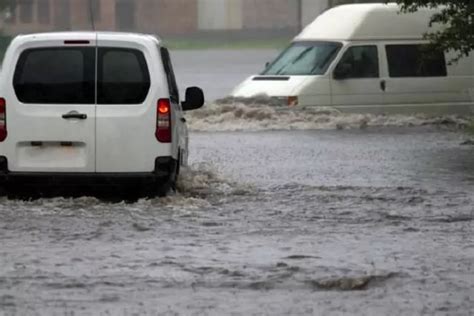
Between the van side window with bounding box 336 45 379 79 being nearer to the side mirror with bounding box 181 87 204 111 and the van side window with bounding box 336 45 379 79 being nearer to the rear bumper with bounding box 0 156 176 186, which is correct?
the side mirror with bounding box 181 87 204 111

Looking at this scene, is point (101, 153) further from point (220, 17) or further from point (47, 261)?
point (220, 17)

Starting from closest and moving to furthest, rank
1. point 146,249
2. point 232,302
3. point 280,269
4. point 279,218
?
point 232,302
point 280,269
point 146,249
point 279,218

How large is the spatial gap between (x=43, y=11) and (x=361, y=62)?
49.9 metres

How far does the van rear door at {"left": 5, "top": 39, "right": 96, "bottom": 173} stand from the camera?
13.7 m

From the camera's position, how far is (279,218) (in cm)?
1366

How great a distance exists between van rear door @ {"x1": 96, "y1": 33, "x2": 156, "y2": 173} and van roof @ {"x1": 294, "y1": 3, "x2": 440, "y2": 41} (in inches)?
473

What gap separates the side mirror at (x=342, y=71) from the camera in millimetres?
25047

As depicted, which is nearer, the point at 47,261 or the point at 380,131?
the point at 47,261

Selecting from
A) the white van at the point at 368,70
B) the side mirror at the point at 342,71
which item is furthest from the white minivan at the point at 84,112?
the side mirror at the point at 342,71

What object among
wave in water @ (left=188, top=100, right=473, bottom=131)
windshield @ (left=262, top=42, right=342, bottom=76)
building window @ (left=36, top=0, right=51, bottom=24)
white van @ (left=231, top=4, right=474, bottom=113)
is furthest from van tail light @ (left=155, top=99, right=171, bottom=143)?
building window @ (left=36, top=0, right=51, bottom=24)

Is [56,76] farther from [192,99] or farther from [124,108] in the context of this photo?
[192,99]

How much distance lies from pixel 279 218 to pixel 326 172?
4.32 meters

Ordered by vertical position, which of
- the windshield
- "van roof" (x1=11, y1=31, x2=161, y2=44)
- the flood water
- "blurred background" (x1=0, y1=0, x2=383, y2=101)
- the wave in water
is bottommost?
"blurred background" (x1=0, y1=0, x2=383, y2=101)

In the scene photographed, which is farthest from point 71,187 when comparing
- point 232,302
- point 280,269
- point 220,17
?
point 220,17
